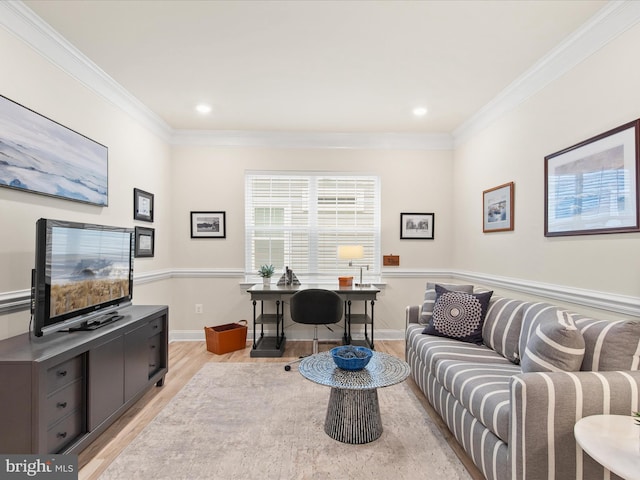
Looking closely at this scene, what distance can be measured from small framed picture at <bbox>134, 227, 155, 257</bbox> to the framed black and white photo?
3688 mm

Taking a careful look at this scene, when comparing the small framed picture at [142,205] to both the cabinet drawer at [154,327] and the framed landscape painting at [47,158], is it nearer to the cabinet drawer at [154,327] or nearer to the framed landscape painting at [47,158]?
the framed landscape painting at [47,158]

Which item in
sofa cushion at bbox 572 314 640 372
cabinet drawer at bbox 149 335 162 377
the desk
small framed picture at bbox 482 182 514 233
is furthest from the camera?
the desk

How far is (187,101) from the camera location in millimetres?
3295

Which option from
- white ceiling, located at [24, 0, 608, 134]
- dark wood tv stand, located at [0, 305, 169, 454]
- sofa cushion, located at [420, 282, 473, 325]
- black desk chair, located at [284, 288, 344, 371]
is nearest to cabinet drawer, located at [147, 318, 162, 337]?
dark wood tv stand, located at [0, 305, 169, 454]

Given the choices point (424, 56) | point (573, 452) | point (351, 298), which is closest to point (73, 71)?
point (424, 56)

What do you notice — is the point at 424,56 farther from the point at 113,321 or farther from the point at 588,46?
the point at 113,321

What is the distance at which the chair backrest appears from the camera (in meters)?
3.36

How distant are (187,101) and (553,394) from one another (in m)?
3.60

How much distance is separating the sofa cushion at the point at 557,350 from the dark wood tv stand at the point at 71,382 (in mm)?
2427

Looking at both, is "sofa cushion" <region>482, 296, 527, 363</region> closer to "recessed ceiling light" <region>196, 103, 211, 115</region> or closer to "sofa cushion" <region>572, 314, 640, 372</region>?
"sofa cushion" <region>572, 314, 640, 372</region>

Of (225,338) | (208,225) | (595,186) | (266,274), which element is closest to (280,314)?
(266,274)

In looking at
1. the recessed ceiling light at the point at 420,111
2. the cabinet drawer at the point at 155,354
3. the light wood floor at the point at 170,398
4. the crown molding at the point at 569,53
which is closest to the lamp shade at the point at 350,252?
the light wood floor at the point at 170,398

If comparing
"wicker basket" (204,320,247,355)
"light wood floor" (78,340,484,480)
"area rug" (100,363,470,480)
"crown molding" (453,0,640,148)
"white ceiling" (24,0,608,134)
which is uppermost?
"white ceiling" (24,0,608,134)

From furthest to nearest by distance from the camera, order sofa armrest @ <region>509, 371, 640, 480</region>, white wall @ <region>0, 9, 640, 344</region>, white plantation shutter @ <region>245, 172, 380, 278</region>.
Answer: white plantation shutter @ <region>245, 172, 380, 278</region>, white wall @ <region>0, 9, 640, 344</region>, sofa armrest @ <region>509, 371, 640, 480</region>
